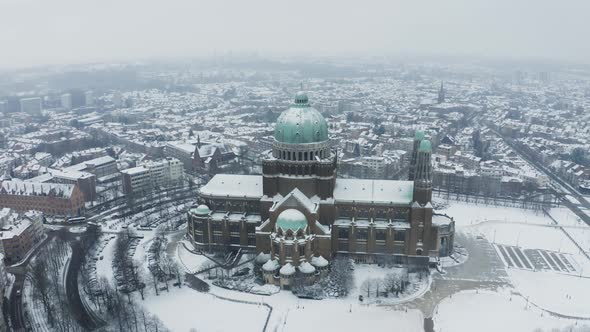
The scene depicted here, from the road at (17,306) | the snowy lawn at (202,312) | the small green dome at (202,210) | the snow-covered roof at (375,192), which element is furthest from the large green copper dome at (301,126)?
the road at (17,306)

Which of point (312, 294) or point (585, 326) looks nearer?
point (585, 326)

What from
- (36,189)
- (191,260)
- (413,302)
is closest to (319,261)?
(413,302)

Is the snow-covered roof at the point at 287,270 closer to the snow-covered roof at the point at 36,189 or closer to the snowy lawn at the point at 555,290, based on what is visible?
the snowy lawn at the point at 555,290

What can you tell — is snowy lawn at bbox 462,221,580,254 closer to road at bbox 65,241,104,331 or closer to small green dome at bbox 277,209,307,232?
small green dome at bbox 277,209,307,232

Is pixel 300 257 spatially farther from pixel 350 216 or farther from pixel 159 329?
pixel 159 329

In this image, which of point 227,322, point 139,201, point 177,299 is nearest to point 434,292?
point 227,322

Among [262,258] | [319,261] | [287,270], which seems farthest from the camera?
[262,258]

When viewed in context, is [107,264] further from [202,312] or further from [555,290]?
[555,290]
